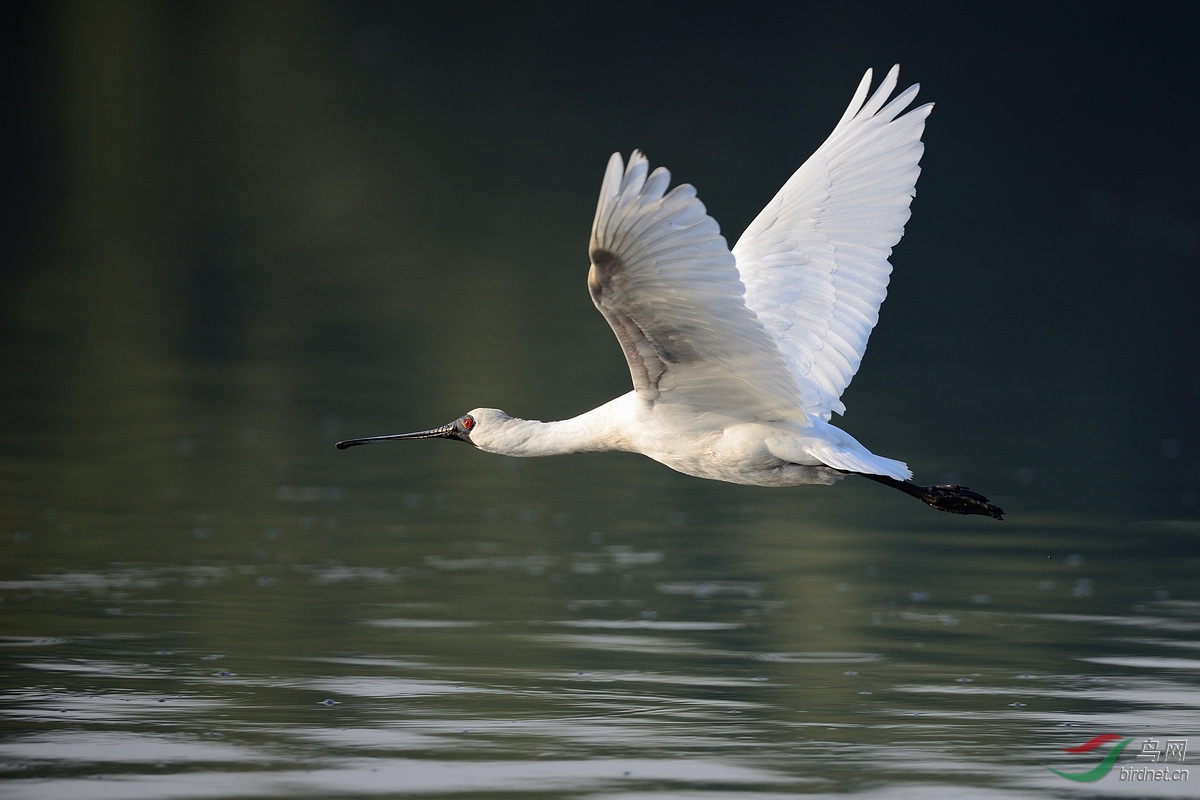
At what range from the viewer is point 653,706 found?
9062 millimetres

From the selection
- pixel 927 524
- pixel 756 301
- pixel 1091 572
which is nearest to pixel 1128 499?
pixel 927 524

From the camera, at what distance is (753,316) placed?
8.14m

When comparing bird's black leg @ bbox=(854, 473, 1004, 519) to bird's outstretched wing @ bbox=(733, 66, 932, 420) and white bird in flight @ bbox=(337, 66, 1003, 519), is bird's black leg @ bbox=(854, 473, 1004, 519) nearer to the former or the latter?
white bird in flight @ bbox=(337, 66, 1003, 519)

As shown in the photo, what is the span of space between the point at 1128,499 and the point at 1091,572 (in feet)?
8.34

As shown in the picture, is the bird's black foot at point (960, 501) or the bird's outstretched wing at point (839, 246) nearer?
the bird's black foot at point (960, 501)

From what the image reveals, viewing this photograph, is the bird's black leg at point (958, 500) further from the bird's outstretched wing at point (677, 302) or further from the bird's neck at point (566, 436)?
the bird's neck at point (566, 436)

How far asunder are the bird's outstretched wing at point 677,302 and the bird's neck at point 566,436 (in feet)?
1.43

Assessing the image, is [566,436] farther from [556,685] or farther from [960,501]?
[960,501]

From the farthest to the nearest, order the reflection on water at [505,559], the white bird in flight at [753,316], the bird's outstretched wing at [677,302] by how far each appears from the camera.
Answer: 1. the reflection on water at [505,559]
2. the white bird in flight at [753,316]
3. the bird's outstretched wing at [677,302]

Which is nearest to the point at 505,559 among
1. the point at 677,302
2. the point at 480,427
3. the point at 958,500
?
the point at 480,427

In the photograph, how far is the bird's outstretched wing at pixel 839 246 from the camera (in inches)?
399

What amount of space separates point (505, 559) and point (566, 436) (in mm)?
2620

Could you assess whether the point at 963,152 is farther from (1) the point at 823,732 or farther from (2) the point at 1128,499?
(1) the point at 823,732

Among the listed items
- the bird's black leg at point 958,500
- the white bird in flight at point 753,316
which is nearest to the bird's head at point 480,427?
the white bird in flight at point 753,316
